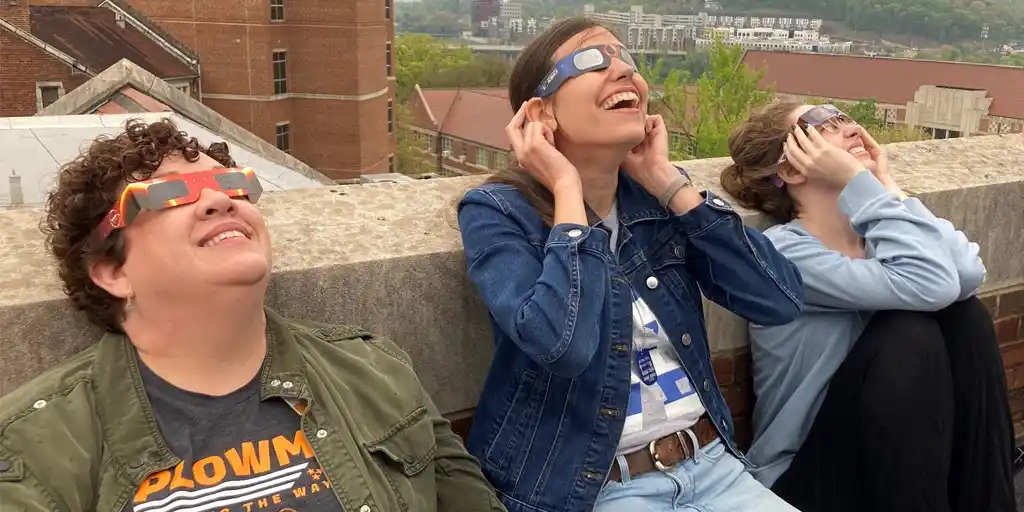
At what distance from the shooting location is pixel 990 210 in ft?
11.5

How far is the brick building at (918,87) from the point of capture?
225ft

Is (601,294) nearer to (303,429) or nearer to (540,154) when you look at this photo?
(540,154)

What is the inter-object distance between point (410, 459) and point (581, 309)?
500mm

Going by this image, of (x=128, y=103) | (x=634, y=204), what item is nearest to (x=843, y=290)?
(x=634, y=204)

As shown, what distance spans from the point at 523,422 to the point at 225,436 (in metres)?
0.75

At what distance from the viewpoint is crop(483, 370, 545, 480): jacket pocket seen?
87.7 inches

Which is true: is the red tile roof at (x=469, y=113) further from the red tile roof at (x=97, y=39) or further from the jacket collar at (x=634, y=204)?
the jacket collar at (x=634, y=204)

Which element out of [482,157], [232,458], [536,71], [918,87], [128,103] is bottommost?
[482,157]

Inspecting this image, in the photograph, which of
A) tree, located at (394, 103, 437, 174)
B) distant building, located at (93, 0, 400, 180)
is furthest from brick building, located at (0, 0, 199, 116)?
tree, located at (394, 103, 437, 174)

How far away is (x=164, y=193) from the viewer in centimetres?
182

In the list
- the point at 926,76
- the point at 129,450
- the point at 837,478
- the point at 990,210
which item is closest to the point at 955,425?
the point at 837,478

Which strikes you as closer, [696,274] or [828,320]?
[696,274]

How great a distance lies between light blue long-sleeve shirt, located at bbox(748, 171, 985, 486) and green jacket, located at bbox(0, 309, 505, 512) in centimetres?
117

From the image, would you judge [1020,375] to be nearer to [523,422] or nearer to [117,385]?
[523,422]
